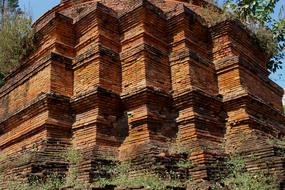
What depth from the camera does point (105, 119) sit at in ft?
24.1

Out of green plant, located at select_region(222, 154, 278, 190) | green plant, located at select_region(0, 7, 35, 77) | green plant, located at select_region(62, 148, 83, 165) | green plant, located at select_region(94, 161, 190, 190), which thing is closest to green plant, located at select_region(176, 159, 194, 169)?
green plant, located at select_region(94, 161, 190, 190)

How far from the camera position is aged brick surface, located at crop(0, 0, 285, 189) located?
698cm

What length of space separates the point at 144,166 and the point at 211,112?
181 cm

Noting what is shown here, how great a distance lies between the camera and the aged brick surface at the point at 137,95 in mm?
6984

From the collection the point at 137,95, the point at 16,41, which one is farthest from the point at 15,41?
the point at 137,95

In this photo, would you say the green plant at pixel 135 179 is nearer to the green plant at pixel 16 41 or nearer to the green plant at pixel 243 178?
the green plant at pixel 243 178

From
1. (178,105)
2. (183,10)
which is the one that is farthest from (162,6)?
(178,105)

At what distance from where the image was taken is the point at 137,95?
Answer: 24.1 ft

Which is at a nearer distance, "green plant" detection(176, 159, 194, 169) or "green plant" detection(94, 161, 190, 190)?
"green plant" detection(94, 161, 190, 190)

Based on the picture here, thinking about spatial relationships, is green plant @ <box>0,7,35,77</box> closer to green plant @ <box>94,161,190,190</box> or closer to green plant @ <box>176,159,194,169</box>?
green plant @ <box>94,161,190,190</box>

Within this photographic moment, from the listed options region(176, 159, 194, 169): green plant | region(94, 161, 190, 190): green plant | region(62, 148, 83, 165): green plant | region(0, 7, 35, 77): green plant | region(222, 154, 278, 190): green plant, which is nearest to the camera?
region(94, 161, 190, 190): green plant

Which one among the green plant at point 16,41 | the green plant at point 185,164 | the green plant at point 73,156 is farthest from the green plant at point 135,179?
the green plant at point 16,41

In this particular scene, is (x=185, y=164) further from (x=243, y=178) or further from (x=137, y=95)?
(x=137, y=95)

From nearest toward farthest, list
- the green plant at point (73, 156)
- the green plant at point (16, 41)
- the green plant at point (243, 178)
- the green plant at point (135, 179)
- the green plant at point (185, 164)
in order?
the green plant at point (135, 179) < the green plant at point (243, 178) < the green plant at point (185, 164) < the green plant at point (73, 156) < the green plant at point (16, 41)
